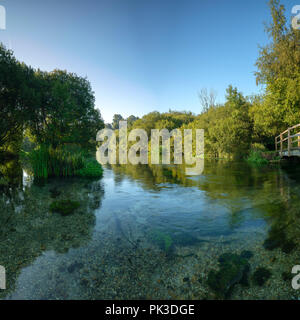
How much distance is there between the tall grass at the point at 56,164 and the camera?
13.2 m

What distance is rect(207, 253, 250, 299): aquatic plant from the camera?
2.97 metres

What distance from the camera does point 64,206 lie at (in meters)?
7.26

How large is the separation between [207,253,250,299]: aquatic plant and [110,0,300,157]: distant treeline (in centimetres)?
1633

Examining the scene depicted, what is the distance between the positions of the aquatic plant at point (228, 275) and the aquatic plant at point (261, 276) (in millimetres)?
140

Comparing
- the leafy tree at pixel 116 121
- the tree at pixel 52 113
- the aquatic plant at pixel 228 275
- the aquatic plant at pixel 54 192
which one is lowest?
the aquatic plant at pixel 228 275

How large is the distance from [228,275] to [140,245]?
6.67ft

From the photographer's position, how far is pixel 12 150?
20000 millimetres

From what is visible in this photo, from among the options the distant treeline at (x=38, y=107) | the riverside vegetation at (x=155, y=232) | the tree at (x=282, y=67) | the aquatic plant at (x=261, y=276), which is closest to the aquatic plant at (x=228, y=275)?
the riverside vegetation at (x=155, y=232)

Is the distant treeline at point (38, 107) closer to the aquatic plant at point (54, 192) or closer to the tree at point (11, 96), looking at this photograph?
the tree at point (11, 96)

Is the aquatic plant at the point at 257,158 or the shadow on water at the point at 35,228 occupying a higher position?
the aquatic plant at the point at 257,158

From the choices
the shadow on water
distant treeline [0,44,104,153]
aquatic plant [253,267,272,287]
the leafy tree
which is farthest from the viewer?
the leafy tree

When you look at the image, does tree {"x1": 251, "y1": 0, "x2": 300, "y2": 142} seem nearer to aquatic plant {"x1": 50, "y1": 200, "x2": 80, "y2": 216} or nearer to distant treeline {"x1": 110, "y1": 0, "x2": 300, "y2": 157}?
distant treeline {"x1": 110, "y1": 0, "x2": 300, "y2": 157}

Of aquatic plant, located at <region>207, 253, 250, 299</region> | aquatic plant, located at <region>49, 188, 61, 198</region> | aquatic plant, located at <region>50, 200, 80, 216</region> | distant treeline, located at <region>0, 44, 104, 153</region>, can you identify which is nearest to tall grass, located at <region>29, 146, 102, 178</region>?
distant treeline, located at <region>0, 44, 104, 153</region>
